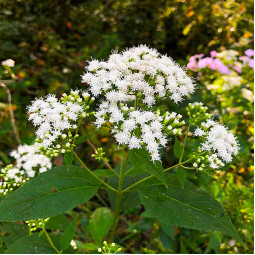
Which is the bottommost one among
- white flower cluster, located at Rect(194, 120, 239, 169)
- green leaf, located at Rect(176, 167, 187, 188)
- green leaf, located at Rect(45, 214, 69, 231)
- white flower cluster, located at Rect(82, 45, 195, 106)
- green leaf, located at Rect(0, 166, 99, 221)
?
green leaf, located at Rect(45, 214, 69, 231)

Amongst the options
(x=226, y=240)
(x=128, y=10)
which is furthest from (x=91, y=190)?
(x=128, y=10)

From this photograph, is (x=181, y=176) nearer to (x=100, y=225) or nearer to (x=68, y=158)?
(x=68, y=158)

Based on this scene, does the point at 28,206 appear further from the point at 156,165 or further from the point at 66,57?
the point at 66,57

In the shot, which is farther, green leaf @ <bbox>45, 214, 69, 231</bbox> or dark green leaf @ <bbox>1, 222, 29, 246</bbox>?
dark green leaf @ <bbox>1, 222, 29, 246</bbox>

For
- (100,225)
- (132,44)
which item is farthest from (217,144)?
(132,44)

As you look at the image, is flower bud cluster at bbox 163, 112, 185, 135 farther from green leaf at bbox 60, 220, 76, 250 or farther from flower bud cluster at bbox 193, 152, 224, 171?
green leaf at bbox 60, 220, 76, 250

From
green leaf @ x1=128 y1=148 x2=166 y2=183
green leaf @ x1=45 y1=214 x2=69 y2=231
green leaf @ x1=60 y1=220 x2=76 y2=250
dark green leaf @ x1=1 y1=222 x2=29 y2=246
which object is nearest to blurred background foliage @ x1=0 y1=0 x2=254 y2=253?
dark green leaf @ x1=1 y1=222 x2=29 y2=246

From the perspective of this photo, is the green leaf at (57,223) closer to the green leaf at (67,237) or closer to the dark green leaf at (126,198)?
the green leaf at (67,237)

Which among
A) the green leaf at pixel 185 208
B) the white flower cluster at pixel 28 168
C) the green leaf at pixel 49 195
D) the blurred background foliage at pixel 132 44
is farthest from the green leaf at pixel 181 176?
the white flower cluster at pixel 28 168
